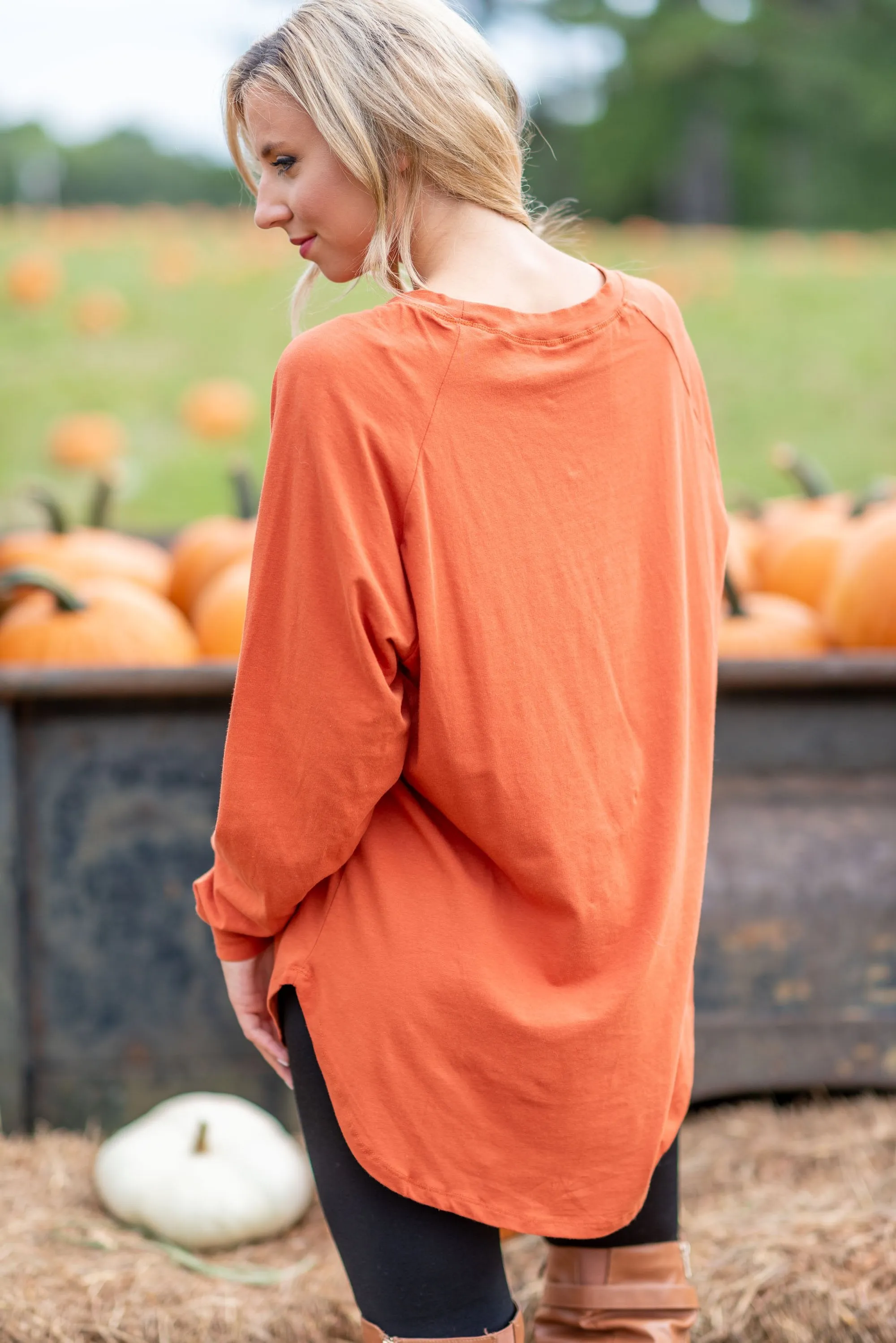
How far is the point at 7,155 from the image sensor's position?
131 ft

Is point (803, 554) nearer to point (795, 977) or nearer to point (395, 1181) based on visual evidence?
point (795, 977)

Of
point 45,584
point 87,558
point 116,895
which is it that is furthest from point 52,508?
point 116,895

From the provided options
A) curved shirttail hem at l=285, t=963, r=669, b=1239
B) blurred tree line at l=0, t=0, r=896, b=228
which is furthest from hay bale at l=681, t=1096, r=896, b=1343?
blurred tree line at l=0, t=0, r=896, b=228

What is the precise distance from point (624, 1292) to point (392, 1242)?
404 mm

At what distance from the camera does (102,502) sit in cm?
350

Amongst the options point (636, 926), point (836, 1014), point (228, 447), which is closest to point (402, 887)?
point (636, 926)

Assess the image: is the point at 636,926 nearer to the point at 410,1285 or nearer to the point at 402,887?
the point at 402,887

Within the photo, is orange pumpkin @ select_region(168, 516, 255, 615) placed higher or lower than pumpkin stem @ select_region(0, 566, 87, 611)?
lower

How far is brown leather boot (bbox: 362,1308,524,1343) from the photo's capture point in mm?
1366

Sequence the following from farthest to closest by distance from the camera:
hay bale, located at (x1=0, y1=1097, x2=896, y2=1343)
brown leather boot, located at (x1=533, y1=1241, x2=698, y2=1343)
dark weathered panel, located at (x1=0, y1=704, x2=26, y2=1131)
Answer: dark weathered panel, located at (x1=0, y1=704, x2=26, y2=1131)
hay bale, located at (x1=0, y1=1097, x2=896, y2=1343)
brown leather boot, located at (x1=533, y1=1241, x2=698, y2=1343)

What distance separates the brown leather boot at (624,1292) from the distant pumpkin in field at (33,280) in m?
8.48

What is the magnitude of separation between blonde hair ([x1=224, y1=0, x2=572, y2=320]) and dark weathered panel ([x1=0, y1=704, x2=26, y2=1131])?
1.45 m

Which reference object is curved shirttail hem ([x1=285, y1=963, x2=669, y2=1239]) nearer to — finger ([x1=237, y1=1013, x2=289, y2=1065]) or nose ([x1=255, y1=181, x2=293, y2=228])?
finger ([x1=237, y1=1013, x2=289, y2=1065])

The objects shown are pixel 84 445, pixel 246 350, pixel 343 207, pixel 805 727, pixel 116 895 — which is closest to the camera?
pixel 343 207
